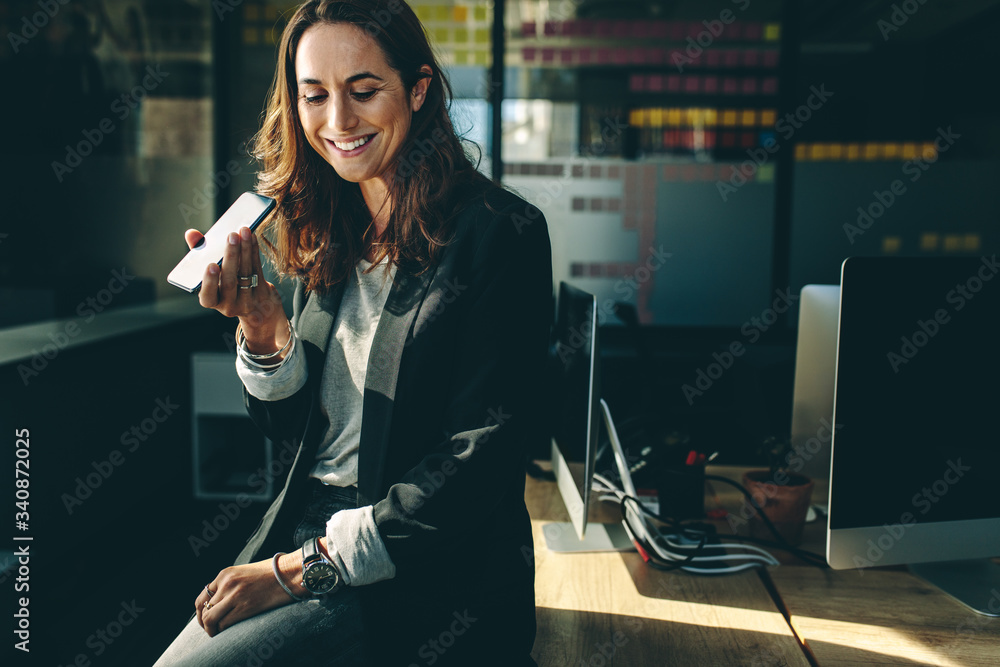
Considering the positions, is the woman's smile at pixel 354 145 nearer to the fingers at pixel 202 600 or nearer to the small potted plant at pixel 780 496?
the fingers at pixel 202 600

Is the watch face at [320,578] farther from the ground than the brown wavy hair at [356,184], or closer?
closer

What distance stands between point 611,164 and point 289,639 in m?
2.95

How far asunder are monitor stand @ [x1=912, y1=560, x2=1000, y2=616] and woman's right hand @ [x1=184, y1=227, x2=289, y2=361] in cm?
111

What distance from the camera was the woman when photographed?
896 millimetres

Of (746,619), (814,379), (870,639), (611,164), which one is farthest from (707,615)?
(611,164)

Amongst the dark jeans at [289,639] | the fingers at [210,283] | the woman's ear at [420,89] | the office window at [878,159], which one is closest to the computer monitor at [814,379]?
the woman's ear at [420,89]

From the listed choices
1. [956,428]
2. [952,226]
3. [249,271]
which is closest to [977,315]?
[956,428]

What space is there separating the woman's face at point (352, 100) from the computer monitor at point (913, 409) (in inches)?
27.5

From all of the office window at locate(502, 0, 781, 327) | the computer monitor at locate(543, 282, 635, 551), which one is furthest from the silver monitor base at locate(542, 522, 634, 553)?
the office window at locate(502, 0, 781, 327)

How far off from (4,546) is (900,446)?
8.31 feet

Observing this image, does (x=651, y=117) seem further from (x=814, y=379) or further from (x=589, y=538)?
(x=589, y=538)

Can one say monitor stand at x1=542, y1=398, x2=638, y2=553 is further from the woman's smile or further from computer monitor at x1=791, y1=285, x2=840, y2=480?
the woman's smile

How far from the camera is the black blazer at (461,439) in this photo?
0.90 metres

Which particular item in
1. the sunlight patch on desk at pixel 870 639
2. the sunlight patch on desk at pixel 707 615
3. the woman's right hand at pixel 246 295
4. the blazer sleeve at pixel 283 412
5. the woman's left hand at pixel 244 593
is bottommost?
the sunlight patch on desk at pixel 707 615
